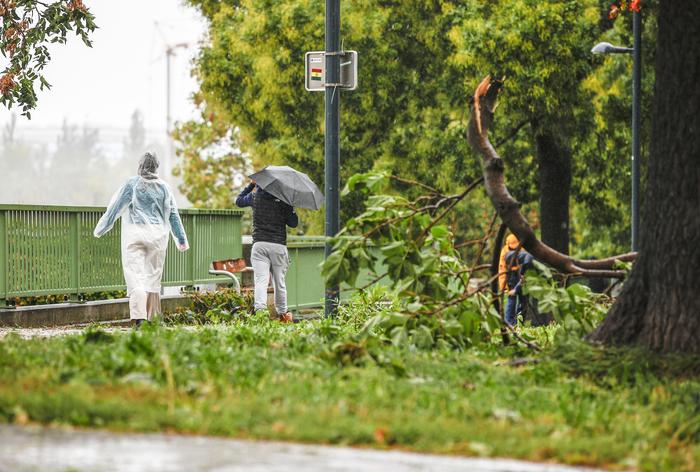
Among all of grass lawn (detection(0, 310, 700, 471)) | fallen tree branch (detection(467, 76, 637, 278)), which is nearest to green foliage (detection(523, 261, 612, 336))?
fallen tree branch (detection(467, 76, 637, 278))

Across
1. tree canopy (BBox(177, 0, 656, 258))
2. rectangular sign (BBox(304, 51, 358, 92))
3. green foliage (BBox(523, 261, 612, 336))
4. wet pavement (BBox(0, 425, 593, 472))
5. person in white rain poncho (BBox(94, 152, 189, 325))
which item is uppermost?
tree canopy (BBox(177, 0, 656, 258))

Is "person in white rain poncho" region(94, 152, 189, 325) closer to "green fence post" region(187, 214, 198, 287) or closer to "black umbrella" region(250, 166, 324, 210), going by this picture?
"black umbrella" region(250, 166, 324, 210)

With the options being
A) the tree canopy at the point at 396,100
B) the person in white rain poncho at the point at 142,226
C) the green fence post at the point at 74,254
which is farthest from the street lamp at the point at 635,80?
the person in white rain poncho at the point at 142,226

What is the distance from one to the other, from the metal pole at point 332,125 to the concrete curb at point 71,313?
4.07 meters

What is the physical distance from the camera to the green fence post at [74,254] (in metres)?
16.5

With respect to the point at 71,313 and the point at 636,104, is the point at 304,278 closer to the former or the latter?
the point at 71,313

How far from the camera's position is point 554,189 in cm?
2608

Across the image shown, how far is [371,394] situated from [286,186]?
8.31m

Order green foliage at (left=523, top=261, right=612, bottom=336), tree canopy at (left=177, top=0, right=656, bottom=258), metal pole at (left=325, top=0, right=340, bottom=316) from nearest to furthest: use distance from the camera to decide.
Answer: green foliage at (left=523, top=261, right=612, bottom=336) → metal pole at (left=325, top=0, right=340, bottom=316) → tree canopy at (left=177, top=0, right=656, bottom=258)

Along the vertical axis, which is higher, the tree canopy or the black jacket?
the tree canopy

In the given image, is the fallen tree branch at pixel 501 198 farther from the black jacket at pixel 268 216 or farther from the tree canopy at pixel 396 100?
the tree canopy at pixel 396 100

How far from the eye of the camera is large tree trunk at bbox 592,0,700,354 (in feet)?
28.2

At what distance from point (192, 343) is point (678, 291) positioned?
337 centimetres

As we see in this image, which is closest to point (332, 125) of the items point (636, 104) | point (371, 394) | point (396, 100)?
point (371, 394)
